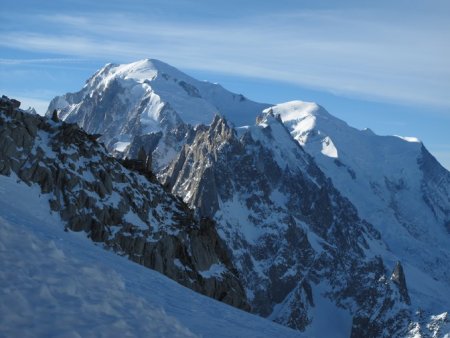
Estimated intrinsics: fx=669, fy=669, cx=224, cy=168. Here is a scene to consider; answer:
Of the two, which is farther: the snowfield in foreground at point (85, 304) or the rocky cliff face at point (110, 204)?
the rocky cliff face at point (110, 204)

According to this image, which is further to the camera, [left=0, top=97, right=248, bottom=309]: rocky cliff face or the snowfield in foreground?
[left=0, top=97, right=248, bottom=309]: rocky cliff face

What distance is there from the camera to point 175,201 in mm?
97938

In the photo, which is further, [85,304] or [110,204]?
[110,204]

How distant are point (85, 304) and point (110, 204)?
65.7m

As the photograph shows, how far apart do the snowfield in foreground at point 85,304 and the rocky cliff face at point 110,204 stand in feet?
157

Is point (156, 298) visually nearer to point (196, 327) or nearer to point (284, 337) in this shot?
point (196, 327)

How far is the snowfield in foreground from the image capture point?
672 inches

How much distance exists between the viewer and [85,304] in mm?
18891

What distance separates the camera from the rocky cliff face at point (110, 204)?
7456 cm

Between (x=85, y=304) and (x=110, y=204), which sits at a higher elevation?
(x=85, y=304)

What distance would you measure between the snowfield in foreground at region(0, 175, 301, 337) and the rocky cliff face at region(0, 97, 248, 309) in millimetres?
Result: 47817

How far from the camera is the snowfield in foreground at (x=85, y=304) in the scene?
1706 cm

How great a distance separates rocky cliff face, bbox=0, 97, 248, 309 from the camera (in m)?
74.6

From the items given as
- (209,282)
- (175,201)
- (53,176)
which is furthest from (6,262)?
(175,201)
